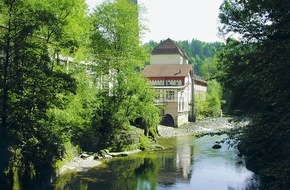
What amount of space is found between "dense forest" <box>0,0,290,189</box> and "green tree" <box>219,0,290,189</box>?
0.03 metres

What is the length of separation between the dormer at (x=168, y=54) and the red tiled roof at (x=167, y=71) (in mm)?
17506

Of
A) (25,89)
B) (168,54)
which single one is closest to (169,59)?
(168,54)

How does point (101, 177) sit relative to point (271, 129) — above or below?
below

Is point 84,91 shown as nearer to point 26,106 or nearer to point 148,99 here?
point 26,106

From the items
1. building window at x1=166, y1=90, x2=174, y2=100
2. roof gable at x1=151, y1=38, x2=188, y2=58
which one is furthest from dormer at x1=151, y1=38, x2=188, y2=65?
building window at x1=166, y1=90, x2=174, y2=100

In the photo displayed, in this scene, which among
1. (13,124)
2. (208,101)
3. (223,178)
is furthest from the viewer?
(208,101)

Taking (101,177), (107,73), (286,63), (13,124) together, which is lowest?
(101,177)

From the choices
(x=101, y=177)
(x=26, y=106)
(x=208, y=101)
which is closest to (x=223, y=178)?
Answer: (x=101, y=177)

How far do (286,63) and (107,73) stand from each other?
31.7 meters

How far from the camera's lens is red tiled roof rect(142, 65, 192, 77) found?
6738cm

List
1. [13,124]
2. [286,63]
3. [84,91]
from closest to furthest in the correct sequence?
1. [286,63]
2. [13,124]
3. [84,91]

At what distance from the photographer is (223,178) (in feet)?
78.5

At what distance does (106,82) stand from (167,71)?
29217 mm

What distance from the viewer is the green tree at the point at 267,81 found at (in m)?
8.51
